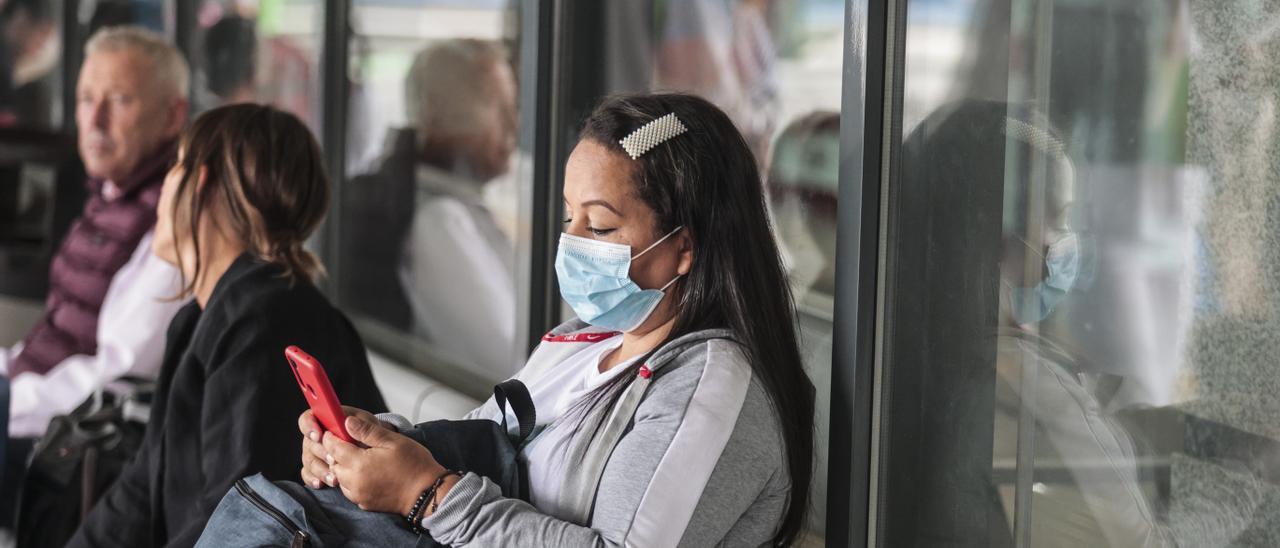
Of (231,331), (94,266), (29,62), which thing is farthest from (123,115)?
(29,62)

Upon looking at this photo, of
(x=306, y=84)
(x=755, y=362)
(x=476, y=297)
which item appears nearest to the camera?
(x=755, y=362)

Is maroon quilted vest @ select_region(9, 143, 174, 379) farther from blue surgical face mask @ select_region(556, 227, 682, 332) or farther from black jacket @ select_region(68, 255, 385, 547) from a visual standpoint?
blue surgical face mask @ select_region(556, 227, 682, 332)

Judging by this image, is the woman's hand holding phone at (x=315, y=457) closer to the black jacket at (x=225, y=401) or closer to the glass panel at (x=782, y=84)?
the black jacket at (x=225, y=401)

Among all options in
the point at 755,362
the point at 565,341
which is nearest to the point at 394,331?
the point at 565,341

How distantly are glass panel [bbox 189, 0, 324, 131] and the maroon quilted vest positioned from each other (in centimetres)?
97

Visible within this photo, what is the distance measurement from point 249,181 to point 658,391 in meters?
1.25

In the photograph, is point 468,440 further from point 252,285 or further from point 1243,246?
point 1243,246

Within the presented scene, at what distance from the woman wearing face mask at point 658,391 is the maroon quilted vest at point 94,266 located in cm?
230

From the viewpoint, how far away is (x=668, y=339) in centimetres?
187

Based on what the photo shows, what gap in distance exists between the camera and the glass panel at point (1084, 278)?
1.60m

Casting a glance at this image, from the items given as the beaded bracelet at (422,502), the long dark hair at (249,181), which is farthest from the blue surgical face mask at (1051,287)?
the long dark hair at (249,181)

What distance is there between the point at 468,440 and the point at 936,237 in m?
0.73

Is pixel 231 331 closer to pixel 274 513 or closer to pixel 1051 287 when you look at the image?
pixel 274 513

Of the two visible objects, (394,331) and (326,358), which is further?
(394,331)
